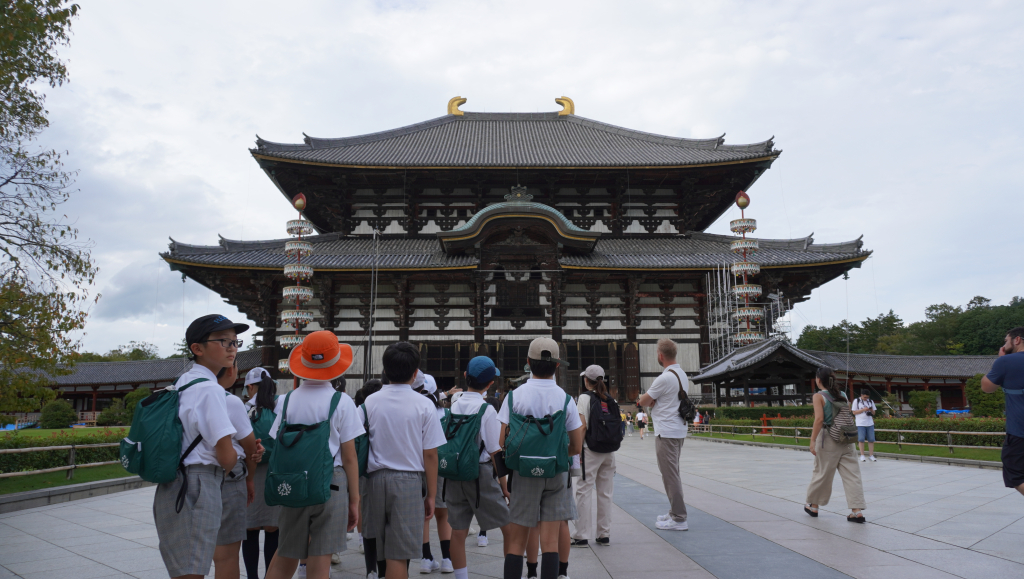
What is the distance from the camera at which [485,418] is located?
192 inches

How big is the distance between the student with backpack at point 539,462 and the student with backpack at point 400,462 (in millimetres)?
617

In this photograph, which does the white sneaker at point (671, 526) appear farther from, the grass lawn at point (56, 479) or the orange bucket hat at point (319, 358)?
the grass lawn at point (56, 479)

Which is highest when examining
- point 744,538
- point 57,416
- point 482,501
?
point 482,501

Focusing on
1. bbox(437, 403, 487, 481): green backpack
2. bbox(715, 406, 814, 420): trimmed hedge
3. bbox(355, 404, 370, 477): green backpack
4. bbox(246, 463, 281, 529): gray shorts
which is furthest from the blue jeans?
bbox(246, 463, 281, 529): gray shorts

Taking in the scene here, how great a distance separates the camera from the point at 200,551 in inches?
Answer: 133

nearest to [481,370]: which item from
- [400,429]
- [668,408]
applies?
[400,429]

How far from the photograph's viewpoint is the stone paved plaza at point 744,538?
17.0ft

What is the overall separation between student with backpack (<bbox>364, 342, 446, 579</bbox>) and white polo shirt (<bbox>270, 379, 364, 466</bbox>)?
28 centimetres

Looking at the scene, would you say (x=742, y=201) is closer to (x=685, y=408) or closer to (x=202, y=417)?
(x=685, y=408)

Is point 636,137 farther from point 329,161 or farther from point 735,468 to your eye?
point 735,468

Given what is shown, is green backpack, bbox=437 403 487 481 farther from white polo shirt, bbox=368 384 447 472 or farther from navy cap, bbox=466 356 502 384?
white polo shirt, bbox=368 384 447 472

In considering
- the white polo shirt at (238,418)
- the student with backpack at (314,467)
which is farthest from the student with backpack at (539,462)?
the white polo shirt at (238,418)

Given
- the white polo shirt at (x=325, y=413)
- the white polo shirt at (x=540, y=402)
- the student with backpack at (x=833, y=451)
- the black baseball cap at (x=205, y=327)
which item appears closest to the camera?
the black baseball cap at (x=205, y=327)

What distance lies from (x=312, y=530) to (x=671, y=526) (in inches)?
167
